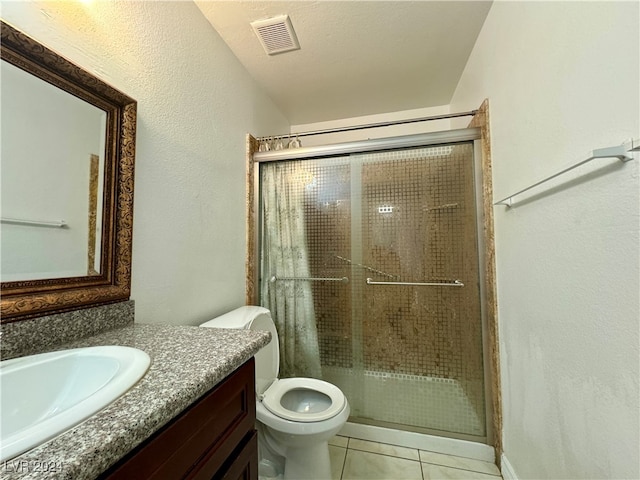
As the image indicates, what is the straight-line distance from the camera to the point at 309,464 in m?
1.24

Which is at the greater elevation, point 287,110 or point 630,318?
point 287,110

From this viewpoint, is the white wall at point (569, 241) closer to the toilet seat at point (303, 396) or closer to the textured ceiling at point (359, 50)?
the textured ceiling at point (359, 50)

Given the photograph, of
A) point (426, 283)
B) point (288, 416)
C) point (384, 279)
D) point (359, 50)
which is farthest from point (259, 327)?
point (359, 50)

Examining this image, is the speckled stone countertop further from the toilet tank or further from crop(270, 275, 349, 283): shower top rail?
crop(270, 275, 349, 283): shower top rail

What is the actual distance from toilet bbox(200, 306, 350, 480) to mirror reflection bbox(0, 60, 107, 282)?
0.61 meters

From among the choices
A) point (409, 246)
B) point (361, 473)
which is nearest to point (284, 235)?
point (409, 246)

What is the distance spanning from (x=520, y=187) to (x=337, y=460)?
5.46 ft

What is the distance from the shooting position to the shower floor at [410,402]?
1.52 metres

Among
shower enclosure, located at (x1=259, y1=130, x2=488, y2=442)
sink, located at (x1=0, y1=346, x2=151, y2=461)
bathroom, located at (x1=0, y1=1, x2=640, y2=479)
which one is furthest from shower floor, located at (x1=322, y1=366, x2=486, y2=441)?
sink, located at (x1=0, y1=346, x2=151, y2=461)

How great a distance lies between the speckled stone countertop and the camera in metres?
0.32

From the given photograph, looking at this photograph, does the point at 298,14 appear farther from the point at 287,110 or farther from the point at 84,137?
the point at 84,137

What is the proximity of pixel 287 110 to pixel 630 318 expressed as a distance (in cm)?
243

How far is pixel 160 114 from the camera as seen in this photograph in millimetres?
1120

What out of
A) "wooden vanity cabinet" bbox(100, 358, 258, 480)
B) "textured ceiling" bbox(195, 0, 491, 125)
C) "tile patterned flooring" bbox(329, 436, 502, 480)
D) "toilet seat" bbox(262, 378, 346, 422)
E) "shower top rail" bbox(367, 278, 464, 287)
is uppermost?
"textured ceiling" bbox(195, 0, 491, 125)
